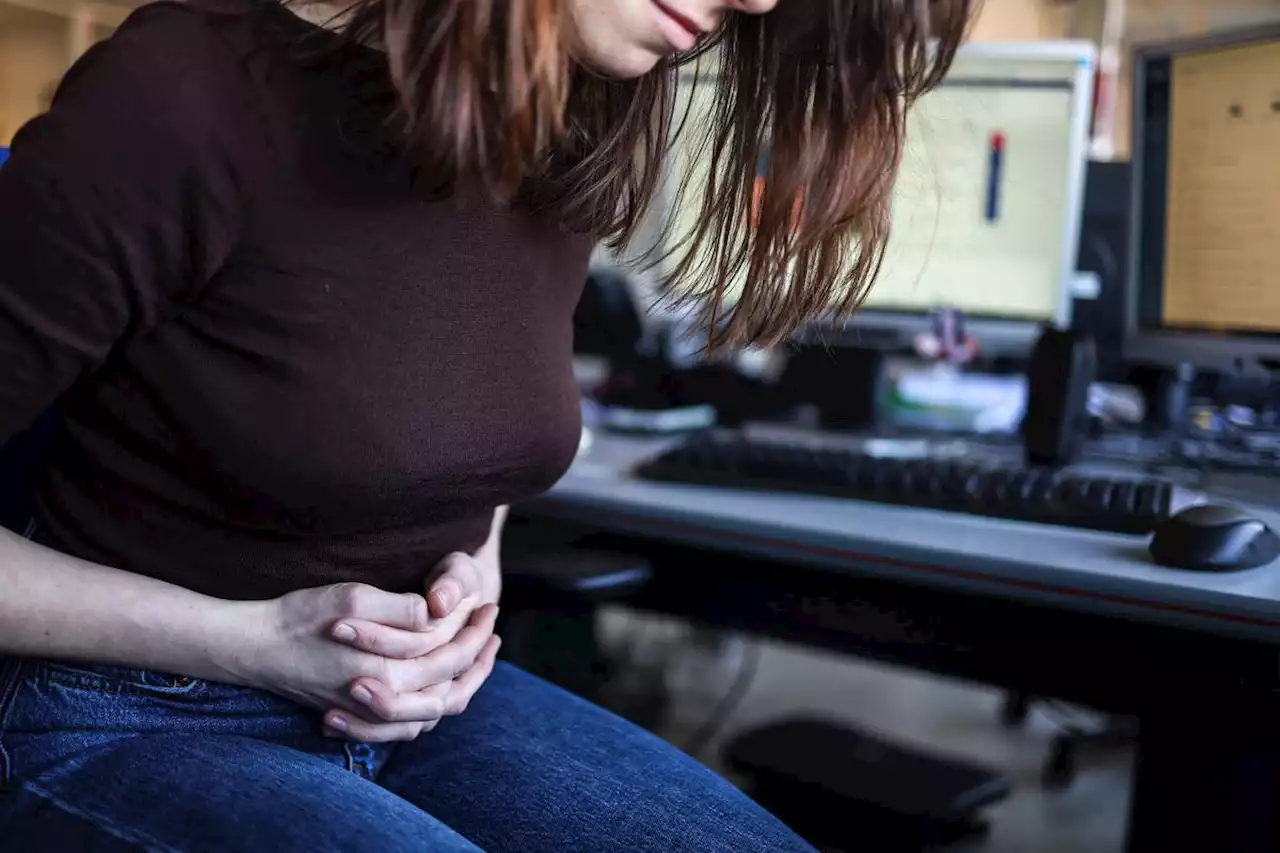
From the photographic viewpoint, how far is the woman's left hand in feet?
2.46

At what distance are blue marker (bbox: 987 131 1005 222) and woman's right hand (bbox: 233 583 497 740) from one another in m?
0.97

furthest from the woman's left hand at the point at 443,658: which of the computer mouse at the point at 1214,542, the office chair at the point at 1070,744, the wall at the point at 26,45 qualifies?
the wall at the point at 26,45

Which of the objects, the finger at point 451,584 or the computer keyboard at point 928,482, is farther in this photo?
the computer keyboard at point 928,482

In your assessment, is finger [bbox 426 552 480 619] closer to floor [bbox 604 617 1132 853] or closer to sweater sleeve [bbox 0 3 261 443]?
sweater sleeve [bbox 0 3 261 443]

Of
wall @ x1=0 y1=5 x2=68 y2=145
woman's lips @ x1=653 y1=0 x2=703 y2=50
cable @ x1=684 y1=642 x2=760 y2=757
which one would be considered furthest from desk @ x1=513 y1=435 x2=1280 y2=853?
wall @ x1=0 y1=5 x2=68 y2=145

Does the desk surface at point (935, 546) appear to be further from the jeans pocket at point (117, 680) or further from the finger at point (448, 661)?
the jeans pocket at point (117, 680)

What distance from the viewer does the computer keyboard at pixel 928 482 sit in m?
1.02

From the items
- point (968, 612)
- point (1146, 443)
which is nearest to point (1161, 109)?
point (1146, 443)

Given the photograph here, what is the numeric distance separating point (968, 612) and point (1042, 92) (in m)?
0.72

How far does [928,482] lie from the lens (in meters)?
1.09

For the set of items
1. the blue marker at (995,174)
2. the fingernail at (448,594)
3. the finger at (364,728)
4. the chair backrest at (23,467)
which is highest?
the blue marker at (995,174)

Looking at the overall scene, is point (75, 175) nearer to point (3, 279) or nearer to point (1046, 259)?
point (3, 279)

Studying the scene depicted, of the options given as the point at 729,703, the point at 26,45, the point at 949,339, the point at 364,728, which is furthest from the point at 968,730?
the point at 26,45

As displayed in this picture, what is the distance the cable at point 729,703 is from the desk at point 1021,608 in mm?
1009
